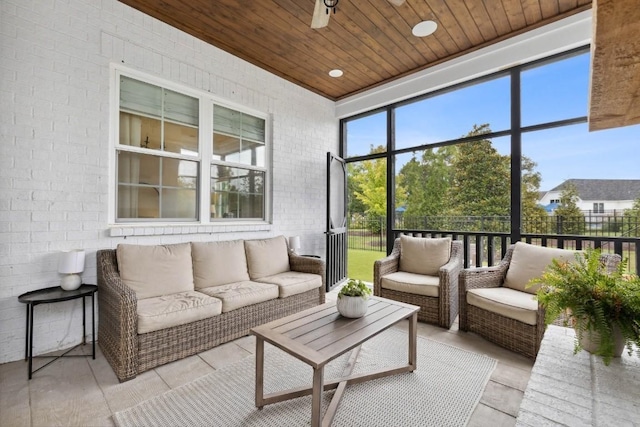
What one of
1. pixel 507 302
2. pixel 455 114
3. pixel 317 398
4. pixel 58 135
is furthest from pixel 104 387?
pixel 455 114

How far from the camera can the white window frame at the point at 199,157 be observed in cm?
282

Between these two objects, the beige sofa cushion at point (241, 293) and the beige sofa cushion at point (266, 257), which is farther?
the beige sofa cushion at point (266, 257)

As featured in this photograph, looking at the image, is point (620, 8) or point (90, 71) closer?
point (620, 8)

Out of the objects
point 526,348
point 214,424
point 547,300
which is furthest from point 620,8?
point 526,348

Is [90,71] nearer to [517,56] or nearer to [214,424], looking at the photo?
[214,424]

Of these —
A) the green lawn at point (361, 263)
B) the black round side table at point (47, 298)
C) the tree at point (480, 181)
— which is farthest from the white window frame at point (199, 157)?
the tree at point (480, 181)

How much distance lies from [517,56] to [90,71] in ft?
14.3

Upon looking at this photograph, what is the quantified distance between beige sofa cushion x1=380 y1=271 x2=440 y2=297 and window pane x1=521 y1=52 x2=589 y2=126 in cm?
213

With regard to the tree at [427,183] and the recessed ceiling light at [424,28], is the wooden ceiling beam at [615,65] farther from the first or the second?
the tree at [427,183]

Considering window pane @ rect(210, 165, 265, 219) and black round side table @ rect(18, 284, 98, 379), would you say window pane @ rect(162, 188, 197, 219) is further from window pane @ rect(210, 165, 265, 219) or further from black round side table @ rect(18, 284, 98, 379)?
black round side table @ rect(18, 284, 98, 379)

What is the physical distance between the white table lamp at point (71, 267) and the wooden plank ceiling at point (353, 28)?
240cm

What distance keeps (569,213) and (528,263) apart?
4.00 feet

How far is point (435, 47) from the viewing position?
11.7 ft

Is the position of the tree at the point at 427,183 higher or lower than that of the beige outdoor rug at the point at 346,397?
higher
